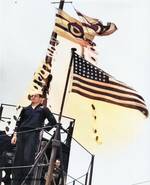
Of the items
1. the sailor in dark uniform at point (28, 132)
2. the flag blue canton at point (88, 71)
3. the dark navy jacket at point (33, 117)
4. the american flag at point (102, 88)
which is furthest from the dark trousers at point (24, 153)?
the flag blue canton at point (88, 71)

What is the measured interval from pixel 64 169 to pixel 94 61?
2.38 metres

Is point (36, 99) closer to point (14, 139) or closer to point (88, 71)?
point (14, 139)

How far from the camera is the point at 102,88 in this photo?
6.98m

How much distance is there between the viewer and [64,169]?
6.56 metres

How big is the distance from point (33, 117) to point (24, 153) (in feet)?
2.42

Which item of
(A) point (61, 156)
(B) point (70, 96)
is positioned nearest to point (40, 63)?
(B) point (70, 96)

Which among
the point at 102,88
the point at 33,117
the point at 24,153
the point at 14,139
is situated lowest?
the point at 24,153

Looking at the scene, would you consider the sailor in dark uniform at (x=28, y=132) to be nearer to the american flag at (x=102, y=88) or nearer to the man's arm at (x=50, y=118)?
the man's arm at (x=50, y=118)

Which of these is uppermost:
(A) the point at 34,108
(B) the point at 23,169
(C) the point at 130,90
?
(C) the point at 130,90

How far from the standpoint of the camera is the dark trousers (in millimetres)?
6262

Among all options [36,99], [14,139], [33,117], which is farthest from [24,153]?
[36,99]

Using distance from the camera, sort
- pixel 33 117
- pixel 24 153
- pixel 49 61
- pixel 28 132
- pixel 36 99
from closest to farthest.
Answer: pixel 24 153 < pixel 28 132 < pixel 33 117 < pixel 36 99 < pixel 49 61

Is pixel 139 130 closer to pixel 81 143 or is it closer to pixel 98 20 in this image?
pixel 81 143

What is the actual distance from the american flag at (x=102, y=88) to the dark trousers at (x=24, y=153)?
1.30 metres
